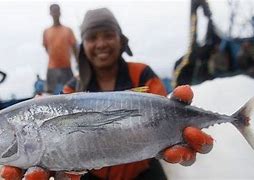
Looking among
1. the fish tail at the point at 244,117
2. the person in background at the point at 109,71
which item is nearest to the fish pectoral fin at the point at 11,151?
the person in background at the point at 109,71

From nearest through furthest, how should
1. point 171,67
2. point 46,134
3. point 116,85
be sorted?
point 46,134
point 116,85
point 171,67

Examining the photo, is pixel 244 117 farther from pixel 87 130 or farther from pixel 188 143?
pixel 87 130

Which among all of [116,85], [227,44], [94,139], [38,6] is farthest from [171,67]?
[94,139]

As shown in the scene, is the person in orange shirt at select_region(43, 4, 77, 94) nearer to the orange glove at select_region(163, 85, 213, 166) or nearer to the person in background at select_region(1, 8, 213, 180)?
A: the person in background at select_region(1, 8, 213, 180)

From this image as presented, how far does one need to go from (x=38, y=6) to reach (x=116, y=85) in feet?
1.89

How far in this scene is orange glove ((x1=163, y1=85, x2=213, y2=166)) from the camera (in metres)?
1.36

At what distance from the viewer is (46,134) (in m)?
1.31

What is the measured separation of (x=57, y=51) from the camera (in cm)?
203

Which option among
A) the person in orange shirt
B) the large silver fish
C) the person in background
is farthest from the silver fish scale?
the person in orange shirt

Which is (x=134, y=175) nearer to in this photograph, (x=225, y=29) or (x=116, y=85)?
(x=116, y=85)

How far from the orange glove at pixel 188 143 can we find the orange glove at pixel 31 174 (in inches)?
11.0

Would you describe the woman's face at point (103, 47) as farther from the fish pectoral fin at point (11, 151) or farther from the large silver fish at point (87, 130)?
the fish pectoral fin at point (11, 151)

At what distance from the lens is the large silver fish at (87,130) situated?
1.31m

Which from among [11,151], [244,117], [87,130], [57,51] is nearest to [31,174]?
[11,151]
